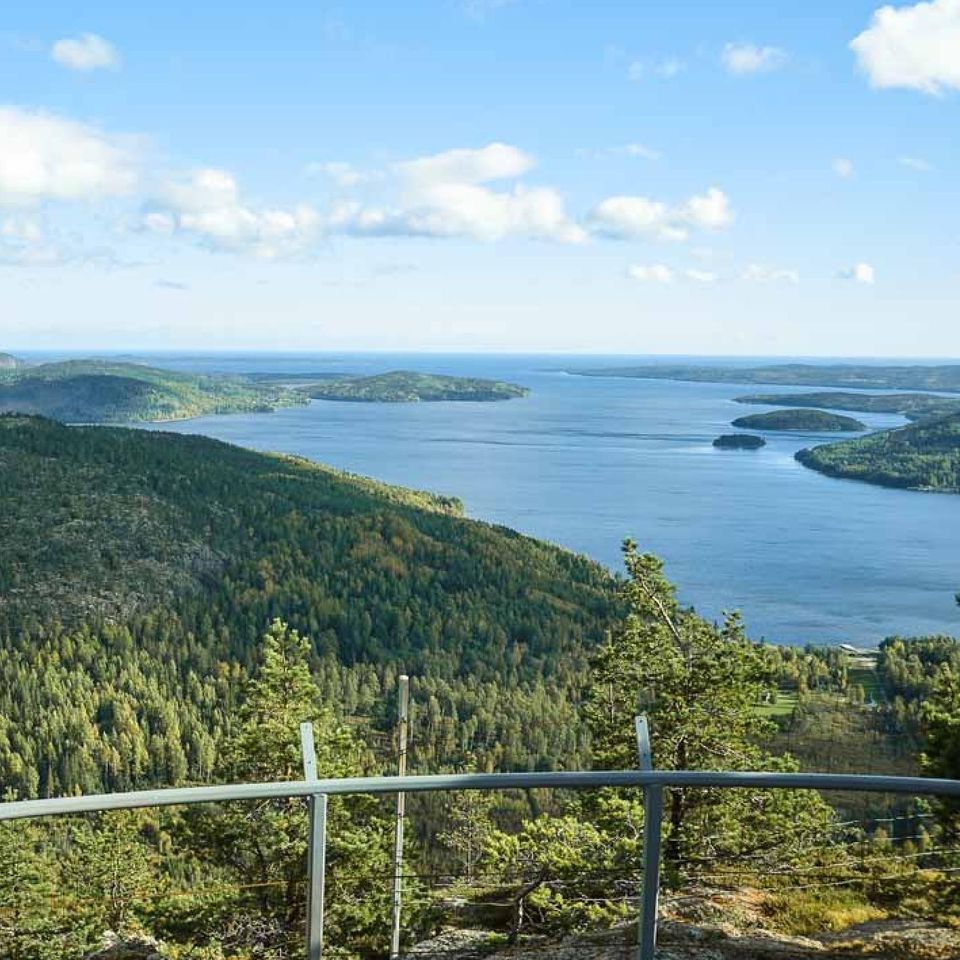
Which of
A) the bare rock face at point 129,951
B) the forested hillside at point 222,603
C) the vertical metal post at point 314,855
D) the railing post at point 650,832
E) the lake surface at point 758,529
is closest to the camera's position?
the vertical metal post at point 314,855

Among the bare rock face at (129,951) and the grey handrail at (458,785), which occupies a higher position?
the grey handrail at (458,785)

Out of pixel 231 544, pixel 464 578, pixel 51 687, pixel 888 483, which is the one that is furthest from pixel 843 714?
pixel 888 483

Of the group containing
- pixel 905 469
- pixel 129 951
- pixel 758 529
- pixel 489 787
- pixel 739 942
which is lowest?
pixel 758 529

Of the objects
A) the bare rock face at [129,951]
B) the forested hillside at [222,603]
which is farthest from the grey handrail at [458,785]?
the forested hillside at [222,603]

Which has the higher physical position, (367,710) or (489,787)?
(489,787)

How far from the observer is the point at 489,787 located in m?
3.93

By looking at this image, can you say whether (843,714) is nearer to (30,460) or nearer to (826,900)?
(826,900)

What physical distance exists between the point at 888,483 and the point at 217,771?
183220 mm

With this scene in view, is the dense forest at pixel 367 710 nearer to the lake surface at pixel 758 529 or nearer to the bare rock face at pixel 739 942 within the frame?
the bare rock face at pixel 739 942

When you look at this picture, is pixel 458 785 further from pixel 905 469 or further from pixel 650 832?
pixel 905 469

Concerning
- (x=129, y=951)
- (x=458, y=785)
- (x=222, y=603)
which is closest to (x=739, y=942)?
(x=458, y=785)

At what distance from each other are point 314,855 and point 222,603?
119m

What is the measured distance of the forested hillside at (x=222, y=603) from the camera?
267 ft

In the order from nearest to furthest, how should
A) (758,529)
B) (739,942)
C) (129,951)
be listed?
(739,942) < (129,951) < (758,529)
